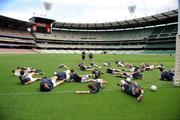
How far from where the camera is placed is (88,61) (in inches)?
1123

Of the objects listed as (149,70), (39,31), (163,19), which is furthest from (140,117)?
(39,31)

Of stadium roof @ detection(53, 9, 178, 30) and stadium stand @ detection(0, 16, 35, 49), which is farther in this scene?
stadium stand @ detection(0, 16, 35, 49)

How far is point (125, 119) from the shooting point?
557cm

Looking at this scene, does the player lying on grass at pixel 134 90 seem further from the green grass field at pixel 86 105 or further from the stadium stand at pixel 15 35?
the stadium stand at pixel 15 35

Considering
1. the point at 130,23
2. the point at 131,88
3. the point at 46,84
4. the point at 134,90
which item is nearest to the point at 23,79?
the point at 46,84

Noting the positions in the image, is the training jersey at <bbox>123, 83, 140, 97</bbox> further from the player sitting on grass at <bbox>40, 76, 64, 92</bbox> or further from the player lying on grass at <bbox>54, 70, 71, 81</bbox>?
the player lying on grass at <bbox>54, 70, 71, 81</bbox>

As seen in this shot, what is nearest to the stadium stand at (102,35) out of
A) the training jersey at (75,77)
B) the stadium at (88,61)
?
the stadium at (88,61)

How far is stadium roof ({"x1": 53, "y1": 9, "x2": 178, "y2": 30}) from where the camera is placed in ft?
221

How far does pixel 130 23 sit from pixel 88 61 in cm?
5886

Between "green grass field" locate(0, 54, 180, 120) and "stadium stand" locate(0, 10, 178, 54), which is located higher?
"stadium stand" locate(0, 10, 178, 54)

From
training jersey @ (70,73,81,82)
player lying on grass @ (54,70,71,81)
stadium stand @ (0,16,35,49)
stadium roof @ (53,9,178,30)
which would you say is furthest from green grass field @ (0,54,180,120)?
stadium stand @ (0,16,35,49)

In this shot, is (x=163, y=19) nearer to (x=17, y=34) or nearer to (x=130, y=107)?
(x=17, y=34)

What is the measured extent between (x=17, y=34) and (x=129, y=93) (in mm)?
78254

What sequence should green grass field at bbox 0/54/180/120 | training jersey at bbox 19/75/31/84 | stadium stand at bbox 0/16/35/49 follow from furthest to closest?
stadium stand at bbox 0/16/35/49, training jersey at bbox 19/75/31/84, green grass field at bbox 0/54/180/120
